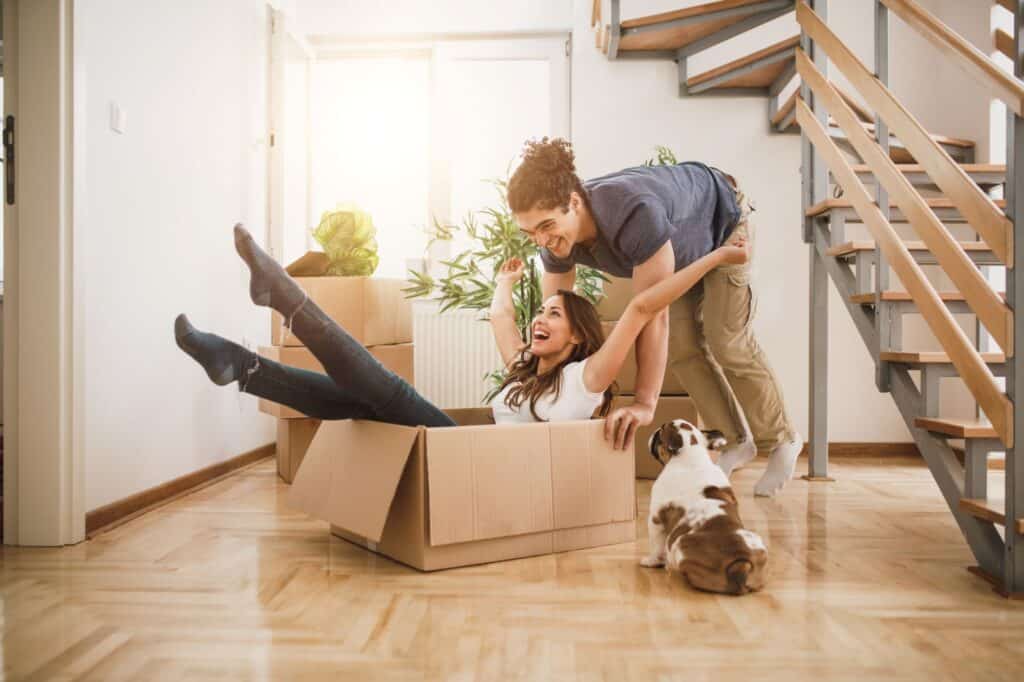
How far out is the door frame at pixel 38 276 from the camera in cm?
205

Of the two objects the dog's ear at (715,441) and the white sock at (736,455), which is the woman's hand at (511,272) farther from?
the white sock at (736,455)

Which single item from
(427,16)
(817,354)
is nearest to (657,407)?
(817,354)

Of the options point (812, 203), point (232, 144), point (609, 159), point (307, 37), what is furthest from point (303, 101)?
point (812, 203)

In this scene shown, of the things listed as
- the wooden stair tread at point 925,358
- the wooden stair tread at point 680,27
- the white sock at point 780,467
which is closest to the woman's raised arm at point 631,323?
the wooden stair tread at point 925,358

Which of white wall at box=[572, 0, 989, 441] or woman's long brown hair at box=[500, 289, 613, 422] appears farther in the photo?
white wall at box=[572, 0, 989, 441]

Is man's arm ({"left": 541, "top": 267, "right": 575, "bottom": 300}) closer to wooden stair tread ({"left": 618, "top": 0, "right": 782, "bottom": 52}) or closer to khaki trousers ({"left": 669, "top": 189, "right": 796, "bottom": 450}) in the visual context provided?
khaki trousers ({"left": 669, "top": 189, "right": 796, "bottom": 450})

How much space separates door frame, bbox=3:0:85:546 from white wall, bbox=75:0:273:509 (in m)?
0.06

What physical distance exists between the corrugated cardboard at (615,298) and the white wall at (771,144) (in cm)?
92

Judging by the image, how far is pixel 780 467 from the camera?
2.82 meters

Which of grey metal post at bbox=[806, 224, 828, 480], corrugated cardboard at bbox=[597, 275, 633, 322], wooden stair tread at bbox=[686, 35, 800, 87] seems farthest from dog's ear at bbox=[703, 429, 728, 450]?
wooden stair tread at bbox=[686, 35, 800, 87]

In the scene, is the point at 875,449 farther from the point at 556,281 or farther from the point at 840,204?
the point at 556,281

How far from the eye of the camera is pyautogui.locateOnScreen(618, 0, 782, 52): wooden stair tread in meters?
3.55

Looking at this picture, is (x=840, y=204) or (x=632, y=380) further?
(x=632, y=380)

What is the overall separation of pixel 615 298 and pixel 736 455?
0.91m
